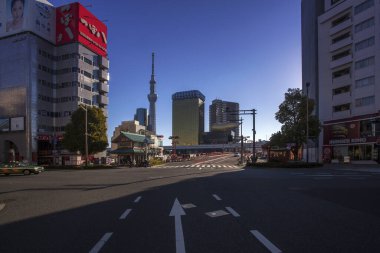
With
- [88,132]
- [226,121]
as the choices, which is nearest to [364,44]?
[88,132]

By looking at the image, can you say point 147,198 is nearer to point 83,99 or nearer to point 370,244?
point 370,244

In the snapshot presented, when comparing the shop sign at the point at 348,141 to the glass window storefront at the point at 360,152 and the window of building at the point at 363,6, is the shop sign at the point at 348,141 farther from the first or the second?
the window of building at the point at 363,6

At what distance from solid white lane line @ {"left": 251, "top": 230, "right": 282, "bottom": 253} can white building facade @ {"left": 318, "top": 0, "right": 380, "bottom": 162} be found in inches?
1770

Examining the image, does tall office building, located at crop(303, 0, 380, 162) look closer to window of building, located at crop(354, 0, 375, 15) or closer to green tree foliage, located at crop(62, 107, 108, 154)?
window of building, located at crop(354, 0, 375, 15)

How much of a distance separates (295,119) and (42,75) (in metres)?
59.2

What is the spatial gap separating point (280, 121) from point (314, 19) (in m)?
41.1

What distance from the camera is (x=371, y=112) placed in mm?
52344

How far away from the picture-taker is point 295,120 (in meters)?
51.9

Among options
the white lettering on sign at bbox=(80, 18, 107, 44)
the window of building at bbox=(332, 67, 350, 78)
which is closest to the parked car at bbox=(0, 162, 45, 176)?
the window of building at bbox=(332, 67, 350, 78)

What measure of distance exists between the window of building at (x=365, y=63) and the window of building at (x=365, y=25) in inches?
206

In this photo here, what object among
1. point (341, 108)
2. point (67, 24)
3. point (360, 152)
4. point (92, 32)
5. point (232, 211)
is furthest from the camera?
point (92, 32)

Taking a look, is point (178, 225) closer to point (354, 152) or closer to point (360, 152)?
point (360, 152)

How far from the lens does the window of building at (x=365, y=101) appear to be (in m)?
53.1

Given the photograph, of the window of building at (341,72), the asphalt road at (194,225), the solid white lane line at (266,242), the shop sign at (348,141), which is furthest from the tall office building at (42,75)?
the solid white lane line at (266,242)
